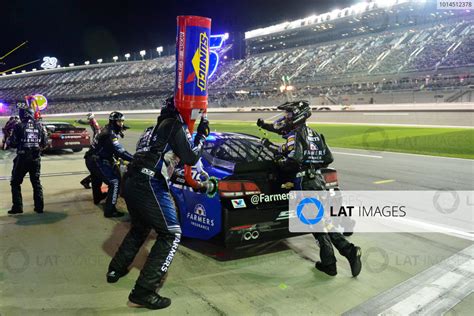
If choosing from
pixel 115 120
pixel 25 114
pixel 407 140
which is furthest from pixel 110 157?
pixel 407 140

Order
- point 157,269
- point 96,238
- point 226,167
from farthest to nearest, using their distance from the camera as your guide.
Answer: point 96,238, point 226,167, point 157,269

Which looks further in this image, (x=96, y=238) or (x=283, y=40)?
(x=283, y=40)

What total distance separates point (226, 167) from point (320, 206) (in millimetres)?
1090

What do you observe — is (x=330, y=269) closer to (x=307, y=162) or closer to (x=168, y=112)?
(x=307, y=162)

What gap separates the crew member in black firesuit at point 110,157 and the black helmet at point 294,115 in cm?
282

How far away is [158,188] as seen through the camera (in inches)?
136

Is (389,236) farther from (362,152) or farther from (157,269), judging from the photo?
(362,152)

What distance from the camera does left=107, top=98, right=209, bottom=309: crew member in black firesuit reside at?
10.9ft

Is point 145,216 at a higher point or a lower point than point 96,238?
higher

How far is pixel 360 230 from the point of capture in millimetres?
5379

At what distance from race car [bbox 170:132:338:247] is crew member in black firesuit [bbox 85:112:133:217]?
186cm

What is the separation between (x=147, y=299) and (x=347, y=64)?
4839cm

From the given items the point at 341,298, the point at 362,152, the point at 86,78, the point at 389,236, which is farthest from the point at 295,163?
the point at 86,78

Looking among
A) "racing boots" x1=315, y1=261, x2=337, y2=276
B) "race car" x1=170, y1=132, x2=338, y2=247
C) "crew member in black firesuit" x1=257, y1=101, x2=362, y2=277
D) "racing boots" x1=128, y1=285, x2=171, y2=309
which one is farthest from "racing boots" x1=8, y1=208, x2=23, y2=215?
"racing boots" x1=315, y1=261, x2=337, y2=276
